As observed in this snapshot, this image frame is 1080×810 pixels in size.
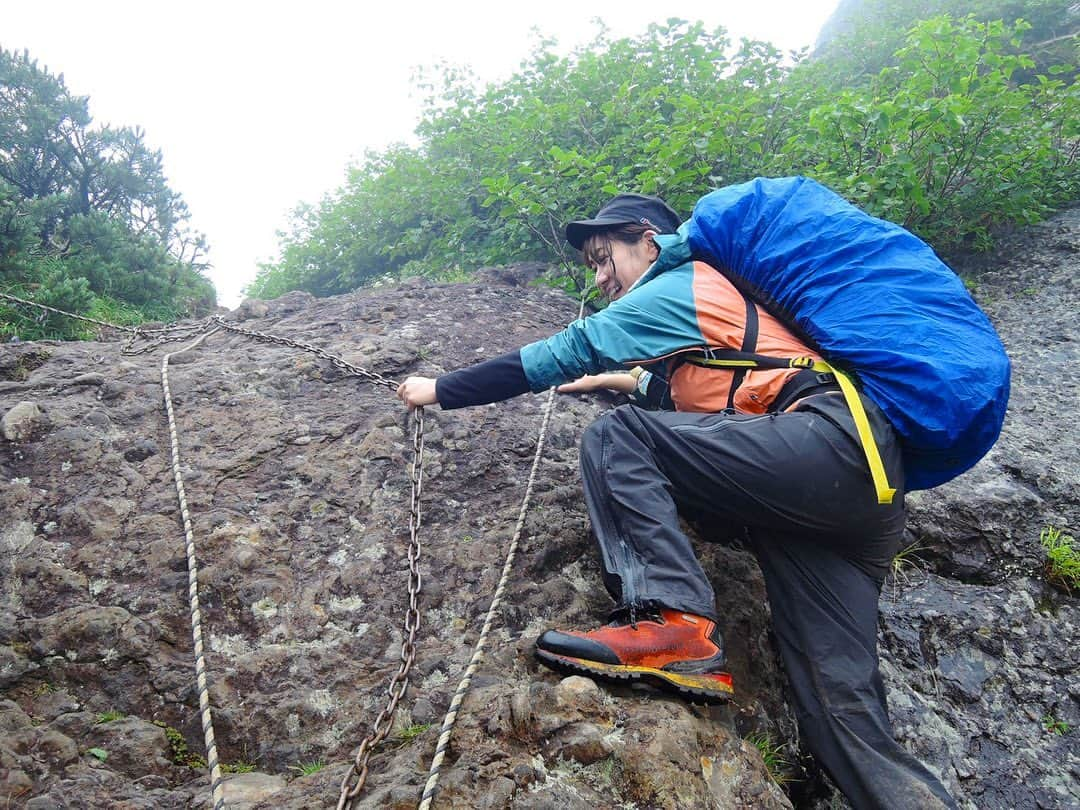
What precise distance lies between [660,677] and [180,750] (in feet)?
5.77

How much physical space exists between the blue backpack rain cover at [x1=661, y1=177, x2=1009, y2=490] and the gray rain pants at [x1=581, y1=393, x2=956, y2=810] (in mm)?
156

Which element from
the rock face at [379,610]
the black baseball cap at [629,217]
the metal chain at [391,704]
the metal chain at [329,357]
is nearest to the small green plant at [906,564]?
the rock face at [379,610]

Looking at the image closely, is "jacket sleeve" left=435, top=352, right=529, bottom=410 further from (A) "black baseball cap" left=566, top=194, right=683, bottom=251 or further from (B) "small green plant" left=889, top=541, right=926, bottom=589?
(B) "small green plant" left=889, top=541, right=926, bottom=589

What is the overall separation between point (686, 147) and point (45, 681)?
18.1ft

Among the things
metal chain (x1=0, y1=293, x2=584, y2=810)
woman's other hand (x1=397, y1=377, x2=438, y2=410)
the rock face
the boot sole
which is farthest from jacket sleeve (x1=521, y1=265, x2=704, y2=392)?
the boot sole

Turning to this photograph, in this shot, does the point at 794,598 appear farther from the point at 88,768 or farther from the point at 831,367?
the point at 88,768

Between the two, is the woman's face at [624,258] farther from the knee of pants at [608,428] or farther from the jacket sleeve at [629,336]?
the knee of pants at [608,428]

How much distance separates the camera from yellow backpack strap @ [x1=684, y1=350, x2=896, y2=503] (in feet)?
7.61

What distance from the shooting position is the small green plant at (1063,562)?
11.0 ft

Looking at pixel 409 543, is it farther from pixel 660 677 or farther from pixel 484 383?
pixel 660 677

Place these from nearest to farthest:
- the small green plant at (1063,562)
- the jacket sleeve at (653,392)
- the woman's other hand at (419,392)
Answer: the woman's other hand at (419,392) → the small green plant at (1063,562) → the jacket sleeve at (653,392)

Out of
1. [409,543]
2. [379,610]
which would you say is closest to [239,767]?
[379,610]

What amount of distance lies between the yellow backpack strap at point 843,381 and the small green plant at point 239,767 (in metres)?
2.29

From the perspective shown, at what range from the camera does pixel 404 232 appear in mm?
8602
